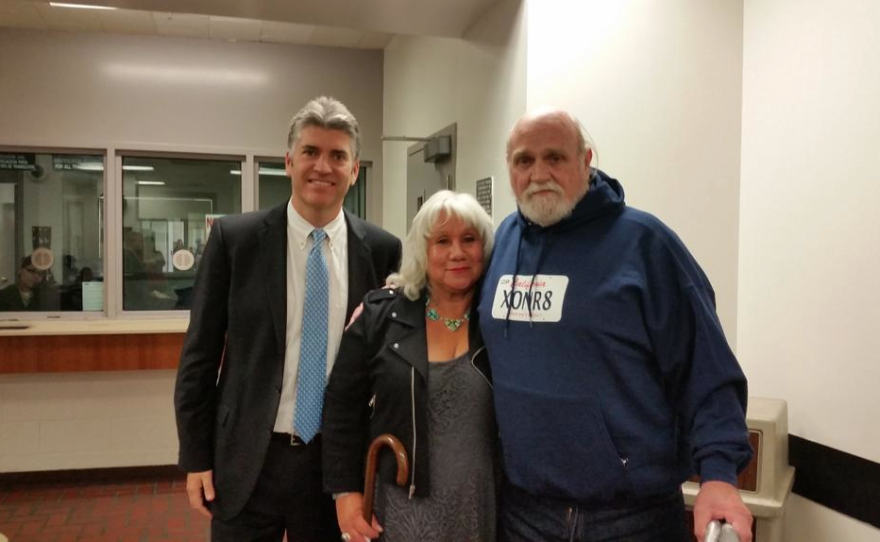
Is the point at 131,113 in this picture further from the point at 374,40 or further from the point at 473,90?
the point at 473,90

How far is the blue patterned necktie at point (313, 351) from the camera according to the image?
168cm

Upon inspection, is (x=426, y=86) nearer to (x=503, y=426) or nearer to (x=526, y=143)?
(x=526, y=143)

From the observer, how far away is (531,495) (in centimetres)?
150

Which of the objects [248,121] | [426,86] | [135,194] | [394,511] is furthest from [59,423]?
[394,511]

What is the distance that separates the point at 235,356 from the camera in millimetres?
1726

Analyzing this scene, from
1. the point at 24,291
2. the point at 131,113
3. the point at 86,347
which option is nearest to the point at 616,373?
the point at 86,347

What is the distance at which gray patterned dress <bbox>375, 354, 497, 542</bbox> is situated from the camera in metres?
1.50

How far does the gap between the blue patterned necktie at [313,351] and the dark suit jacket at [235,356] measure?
6 centimetres

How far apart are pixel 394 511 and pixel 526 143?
89cm

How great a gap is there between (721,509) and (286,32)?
4719mm

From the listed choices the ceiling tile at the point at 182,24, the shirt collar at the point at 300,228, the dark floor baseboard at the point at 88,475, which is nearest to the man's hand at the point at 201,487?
the shirt collar at the point at 300,228

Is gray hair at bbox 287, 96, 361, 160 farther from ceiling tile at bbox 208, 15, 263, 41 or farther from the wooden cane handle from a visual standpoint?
ceiling tile at bbox 208, 15, 263, 41

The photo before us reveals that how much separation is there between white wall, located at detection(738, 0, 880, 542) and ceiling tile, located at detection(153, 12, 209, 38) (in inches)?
149

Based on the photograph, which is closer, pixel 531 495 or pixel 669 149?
pixel 531 495
